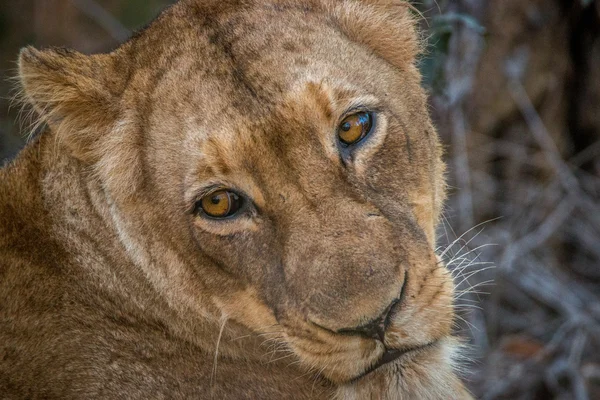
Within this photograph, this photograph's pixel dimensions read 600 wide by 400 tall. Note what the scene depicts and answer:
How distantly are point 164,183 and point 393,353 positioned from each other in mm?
1080

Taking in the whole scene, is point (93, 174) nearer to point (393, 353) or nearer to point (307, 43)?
point (307, 43)

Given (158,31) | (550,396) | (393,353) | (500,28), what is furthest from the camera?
(500,28)

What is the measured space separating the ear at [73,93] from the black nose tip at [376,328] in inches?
50.5

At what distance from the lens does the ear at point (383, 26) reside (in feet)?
11.5

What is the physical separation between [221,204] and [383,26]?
3.76 feet

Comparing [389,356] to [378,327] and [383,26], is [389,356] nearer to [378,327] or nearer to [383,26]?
[378,327]

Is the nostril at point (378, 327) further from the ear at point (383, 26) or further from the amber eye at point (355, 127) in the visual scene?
the ear at point (383, 26)

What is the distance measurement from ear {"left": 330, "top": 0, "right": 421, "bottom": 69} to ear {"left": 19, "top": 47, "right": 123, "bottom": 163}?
38.3 inches

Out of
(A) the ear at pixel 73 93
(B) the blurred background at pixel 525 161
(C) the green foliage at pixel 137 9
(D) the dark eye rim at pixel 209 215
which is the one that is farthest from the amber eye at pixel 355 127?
(C) the green foliage at pixel 137 9

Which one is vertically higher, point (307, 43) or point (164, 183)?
point (307, 43)

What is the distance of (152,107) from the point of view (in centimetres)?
318

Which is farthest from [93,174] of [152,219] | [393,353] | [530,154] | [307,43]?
[530,154]

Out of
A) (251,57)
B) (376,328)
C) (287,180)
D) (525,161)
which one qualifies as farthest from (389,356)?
(525,161)

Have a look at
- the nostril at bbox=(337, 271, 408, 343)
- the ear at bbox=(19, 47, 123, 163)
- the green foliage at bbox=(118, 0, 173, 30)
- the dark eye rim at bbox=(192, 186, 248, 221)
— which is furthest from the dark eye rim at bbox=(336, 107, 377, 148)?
the green foliage at bbox=(118, 0, 173, 30)
